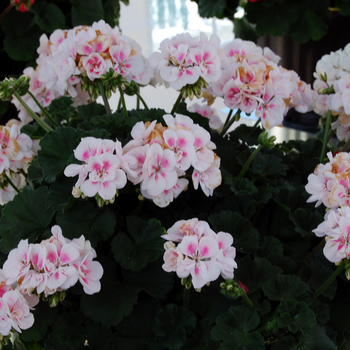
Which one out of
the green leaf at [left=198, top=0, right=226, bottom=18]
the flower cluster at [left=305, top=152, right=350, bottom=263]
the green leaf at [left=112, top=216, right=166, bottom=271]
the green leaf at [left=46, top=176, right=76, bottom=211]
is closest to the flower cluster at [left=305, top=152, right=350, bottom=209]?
the flower cluster at [left=305, top=152, right=350, bottom=263]

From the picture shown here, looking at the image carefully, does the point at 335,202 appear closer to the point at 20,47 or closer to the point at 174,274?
the point at 174,274

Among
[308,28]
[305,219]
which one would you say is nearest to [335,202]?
[305,219]

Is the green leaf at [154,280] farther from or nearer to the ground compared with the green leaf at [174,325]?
farther from the ground

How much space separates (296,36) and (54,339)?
5.81 ft

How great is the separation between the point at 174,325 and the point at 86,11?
4.43 ft

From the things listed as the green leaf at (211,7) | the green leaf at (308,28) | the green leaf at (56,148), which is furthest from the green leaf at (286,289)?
the green leaf at (211,7)

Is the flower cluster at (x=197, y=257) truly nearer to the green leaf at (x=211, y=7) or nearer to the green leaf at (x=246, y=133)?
the green leaf at (x=246, y=133)

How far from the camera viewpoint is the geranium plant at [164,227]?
45 cm

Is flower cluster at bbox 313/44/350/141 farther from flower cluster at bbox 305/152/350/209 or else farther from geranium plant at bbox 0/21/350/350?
flower cluster at bbox 305/152/350/209

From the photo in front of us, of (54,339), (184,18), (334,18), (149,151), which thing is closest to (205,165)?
(149,151)

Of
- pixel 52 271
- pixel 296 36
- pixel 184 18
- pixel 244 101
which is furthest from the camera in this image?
pixel 184 18

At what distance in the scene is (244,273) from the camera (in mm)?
544

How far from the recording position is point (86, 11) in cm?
154

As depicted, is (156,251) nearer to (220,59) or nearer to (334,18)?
(220,59)
